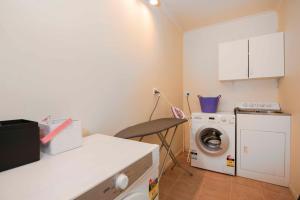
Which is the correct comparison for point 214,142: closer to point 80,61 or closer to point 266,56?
point 266,56

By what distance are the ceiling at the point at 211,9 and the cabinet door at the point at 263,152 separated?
6.24ft

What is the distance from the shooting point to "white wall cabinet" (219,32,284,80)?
Result: 2119mm

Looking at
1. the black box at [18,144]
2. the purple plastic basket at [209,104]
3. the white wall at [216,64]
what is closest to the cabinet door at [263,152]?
the purple plastic basket at [209,104]

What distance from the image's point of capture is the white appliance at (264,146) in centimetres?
190

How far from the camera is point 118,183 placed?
63 centimetres

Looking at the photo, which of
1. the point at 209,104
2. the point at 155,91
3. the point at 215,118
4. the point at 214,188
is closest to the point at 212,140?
the point at 215,118

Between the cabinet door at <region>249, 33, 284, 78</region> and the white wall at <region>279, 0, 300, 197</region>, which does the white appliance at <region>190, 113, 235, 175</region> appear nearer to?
the white wall at <region>279, 0, 300, 197</region>

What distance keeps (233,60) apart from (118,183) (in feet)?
8.28

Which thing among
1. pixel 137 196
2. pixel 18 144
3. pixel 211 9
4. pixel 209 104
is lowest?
pixel 137 196

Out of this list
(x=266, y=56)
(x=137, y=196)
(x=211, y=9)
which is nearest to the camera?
(x=137, y=196)

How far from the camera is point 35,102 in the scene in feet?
3.12

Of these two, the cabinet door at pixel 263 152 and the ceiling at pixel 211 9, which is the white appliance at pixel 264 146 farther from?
the ceiling at pixel 211 9

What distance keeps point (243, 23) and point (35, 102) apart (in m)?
3.23

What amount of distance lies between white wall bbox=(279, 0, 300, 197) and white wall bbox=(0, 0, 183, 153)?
1623mm
